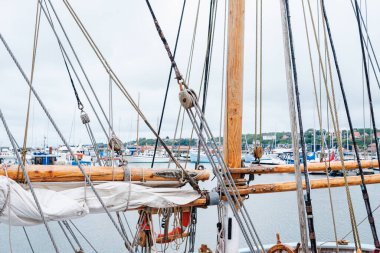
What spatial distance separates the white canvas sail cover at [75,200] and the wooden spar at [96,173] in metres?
0.10

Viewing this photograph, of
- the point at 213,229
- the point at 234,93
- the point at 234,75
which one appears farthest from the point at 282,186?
the point at 213,229

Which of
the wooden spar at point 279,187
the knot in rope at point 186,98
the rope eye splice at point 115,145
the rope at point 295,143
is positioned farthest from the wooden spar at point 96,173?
the rope at point 295,143

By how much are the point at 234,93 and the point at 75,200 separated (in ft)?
6.60

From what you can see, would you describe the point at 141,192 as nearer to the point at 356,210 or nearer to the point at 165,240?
the point at 165,240

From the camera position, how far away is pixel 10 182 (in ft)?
9.90

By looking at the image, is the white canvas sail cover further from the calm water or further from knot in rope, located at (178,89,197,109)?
the calm water

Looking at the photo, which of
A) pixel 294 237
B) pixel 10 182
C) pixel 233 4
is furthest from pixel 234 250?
pixel 294 237

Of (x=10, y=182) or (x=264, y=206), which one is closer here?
(x=10, y=182)

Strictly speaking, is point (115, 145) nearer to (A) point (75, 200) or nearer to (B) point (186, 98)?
(A) point (75, 200)

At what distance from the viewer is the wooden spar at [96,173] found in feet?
10.9

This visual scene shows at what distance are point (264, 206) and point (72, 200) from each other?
23.8 metres

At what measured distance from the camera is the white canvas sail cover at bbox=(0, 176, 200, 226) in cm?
302

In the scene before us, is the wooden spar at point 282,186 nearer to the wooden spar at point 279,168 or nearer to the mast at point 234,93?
the wooden spar at point 279,168

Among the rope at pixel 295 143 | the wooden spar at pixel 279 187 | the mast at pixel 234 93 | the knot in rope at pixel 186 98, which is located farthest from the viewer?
the mast at pixel 234 93
